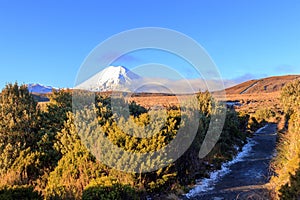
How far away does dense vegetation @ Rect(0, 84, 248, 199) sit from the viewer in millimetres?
6991

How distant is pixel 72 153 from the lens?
349 inches

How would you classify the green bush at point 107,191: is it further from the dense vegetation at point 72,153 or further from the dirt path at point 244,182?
the dirt path at point 244,182

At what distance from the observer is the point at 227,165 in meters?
13.1

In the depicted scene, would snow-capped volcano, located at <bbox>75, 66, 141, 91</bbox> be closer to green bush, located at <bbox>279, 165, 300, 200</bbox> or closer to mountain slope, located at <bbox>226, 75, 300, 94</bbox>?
green bush, located at <bbox>279, 165, 300, 200</bbox>

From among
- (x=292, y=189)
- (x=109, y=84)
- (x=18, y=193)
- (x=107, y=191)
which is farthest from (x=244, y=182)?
(x=109, y=84)

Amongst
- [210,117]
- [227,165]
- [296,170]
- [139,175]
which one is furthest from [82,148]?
[210,117]

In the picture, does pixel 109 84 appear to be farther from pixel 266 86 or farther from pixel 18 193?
pixel 266 86

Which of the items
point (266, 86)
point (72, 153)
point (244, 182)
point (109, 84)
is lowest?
point (244, 182)

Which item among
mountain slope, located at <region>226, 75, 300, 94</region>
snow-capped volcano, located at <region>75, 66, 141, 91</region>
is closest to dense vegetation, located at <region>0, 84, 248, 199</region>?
snow-capped volcano, located at <region>75, 66, 141, 91</region>

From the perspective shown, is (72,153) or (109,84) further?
(109,84)

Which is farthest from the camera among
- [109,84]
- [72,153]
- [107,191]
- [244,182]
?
[109,84]

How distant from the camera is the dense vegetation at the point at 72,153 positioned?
6.99m

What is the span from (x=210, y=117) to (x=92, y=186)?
969 centimetres

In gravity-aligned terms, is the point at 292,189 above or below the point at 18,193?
below
